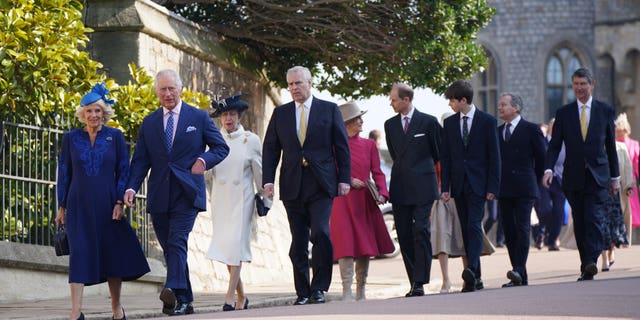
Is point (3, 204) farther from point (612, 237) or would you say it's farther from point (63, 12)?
point (612, 237)

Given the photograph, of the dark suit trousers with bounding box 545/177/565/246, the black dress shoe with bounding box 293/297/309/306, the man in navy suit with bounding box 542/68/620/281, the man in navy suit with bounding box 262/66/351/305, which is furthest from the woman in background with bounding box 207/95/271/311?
the dark suit trousers with bounding box 545/177/565/246

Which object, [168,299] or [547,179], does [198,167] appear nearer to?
[168,299]

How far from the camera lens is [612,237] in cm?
1828

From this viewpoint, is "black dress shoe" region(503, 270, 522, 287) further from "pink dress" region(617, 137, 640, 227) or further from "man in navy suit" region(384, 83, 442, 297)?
"pink dress" region(617, 137, 640, 227)

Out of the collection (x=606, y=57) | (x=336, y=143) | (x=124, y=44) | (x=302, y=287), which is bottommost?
(x=302, y=287)

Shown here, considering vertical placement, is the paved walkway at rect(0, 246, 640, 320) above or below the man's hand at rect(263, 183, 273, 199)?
below

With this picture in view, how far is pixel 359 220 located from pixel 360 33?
723cm

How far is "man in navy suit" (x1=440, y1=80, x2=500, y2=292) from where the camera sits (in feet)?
45.5

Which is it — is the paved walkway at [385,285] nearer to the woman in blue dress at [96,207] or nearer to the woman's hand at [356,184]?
the woman in blue dress at [96,207]

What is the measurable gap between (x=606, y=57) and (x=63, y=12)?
30.5 meters

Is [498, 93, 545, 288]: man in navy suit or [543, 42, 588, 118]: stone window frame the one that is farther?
[543, 42, 588, 118]: stone window frame

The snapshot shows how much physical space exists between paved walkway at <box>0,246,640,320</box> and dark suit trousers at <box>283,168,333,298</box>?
88cm

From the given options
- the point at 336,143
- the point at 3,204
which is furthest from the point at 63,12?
the point at 336,143

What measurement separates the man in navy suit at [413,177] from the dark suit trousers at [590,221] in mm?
1508
